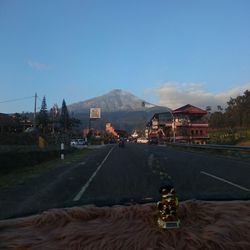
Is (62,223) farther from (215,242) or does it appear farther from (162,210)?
(215,242)

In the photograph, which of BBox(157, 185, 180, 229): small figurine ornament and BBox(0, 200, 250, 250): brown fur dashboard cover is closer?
BBox(0, 200, 250, 250): brown fur dashboard cover

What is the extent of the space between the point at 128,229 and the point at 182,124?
139 m

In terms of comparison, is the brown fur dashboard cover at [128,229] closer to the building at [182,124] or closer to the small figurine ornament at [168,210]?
the small figurine ornament at [168,210]

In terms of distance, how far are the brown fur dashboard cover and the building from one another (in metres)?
120

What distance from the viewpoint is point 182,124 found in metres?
141

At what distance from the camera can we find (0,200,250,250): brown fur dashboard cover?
7.72 feet

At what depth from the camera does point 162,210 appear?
259 centimetres

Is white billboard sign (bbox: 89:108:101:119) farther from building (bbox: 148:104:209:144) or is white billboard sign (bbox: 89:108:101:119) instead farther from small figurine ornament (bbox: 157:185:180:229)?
small figurine ornament (bbox: 157:185:180:229)

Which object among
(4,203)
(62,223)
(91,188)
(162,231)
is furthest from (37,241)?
(91,188)

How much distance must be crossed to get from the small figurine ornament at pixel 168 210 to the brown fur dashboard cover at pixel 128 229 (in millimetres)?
37

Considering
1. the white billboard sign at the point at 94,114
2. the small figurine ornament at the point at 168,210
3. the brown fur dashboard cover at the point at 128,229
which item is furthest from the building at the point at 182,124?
the small figurine ornament at the point at 168,210

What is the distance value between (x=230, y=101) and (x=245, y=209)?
123832mm

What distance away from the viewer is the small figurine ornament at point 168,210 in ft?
8.30

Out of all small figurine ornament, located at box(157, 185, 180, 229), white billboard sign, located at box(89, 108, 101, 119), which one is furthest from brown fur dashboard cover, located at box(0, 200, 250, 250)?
white billboard sign, located at box(89, 108, 101, 119)
